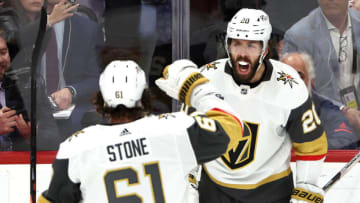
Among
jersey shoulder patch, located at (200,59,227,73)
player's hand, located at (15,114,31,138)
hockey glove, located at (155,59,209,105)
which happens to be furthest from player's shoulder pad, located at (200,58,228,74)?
player's hand, located at (15,114,31,138)

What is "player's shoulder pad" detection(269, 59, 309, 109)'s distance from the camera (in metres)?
2.31

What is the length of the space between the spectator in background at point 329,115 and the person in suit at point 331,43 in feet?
0.10

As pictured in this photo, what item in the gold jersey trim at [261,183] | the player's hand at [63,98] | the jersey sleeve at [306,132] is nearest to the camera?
the jersey sleeve at [306,132]

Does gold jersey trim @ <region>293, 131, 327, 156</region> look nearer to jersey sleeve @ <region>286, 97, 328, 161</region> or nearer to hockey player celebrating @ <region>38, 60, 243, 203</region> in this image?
jersey sleeve @ <region>286, 97, 328, 161</region>

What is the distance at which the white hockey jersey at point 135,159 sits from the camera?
68.3 inches

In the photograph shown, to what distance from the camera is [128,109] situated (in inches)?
70.1

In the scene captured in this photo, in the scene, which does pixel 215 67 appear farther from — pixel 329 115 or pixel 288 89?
pixel 329 115

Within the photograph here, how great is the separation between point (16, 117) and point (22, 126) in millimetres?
54

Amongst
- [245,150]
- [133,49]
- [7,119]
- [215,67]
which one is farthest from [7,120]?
[245,150]

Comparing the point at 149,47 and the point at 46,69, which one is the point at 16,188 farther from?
the point at 149,47

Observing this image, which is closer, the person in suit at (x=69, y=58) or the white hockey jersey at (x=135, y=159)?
Answer: the white hockey jersey at (x=135, y=159)

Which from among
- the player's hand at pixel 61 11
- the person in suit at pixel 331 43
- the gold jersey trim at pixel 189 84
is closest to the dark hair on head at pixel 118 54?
the player's hand at pixel 61 11

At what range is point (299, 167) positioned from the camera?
7.76ft

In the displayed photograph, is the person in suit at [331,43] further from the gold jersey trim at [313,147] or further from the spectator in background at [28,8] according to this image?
the spectator in background at [28,8]
